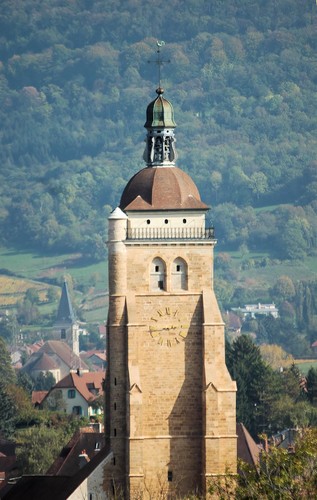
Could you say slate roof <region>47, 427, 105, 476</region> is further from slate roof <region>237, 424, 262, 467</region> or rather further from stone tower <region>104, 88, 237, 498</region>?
stone tower <region>104, 88, 237, 498</region>

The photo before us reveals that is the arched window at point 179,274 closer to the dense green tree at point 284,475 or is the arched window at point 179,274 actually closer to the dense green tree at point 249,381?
the dense green tree at point 284,475

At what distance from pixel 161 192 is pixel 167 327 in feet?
12.4

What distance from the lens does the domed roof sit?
6212 centimetres

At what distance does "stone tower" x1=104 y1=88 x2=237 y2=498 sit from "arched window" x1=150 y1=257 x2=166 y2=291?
0.09 ft

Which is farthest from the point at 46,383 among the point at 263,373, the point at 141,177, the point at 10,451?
the point at 141,177

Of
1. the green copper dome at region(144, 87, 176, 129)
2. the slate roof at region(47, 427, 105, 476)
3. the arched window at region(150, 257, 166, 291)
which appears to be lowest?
the slate roof at region(47, 427, 105, 476)

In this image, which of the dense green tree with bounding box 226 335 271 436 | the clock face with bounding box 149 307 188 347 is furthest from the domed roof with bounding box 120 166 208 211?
the dense green tree with bounding box 226 335 271 436

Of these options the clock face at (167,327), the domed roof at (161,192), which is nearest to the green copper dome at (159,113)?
the domed roof at (161,192)

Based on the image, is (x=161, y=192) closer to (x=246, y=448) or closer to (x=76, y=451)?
(x=76, y=451)

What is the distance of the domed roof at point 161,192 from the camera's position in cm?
6212

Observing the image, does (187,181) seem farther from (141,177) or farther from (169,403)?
(169,403)

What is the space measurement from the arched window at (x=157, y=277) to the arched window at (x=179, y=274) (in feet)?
1.04

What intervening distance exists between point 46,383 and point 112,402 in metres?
118

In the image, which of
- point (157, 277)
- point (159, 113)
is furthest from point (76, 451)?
point (159, 113)
